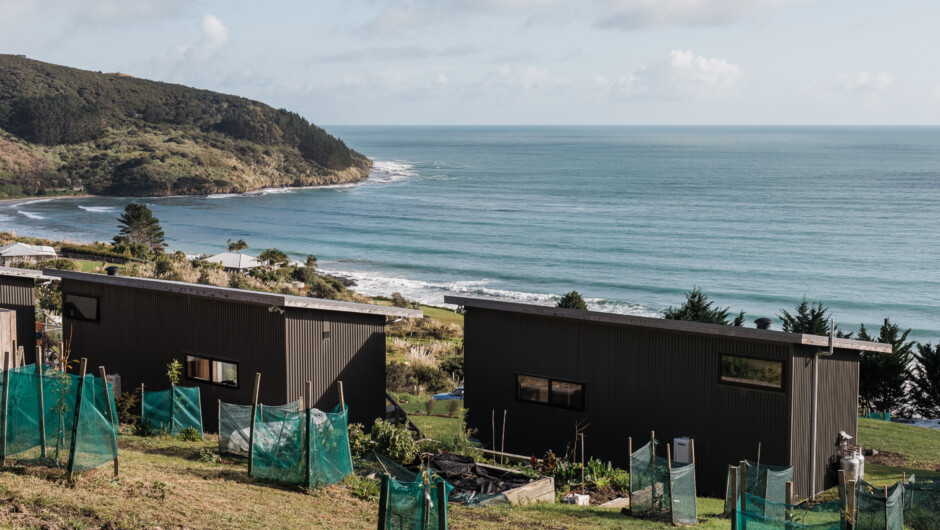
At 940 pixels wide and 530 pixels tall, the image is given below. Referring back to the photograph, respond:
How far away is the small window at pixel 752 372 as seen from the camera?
55.6 ft

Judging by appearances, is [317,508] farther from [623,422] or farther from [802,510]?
[623,422]

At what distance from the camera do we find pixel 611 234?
85.3m

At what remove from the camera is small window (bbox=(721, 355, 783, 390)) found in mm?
16961

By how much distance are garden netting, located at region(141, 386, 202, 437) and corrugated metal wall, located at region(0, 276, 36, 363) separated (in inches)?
264

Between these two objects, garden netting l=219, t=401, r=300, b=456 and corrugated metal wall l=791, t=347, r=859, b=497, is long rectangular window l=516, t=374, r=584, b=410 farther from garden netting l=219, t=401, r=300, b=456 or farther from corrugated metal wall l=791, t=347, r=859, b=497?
garden netting l=219, t=401, r=300, b=456

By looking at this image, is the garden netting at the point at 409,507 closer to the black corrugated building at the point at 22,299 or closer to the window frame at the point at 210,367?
the window frame at the point at 210,367

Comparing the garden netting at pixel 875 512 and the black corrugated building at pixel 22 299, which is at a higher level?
the black corrugated building at pixel 22 299

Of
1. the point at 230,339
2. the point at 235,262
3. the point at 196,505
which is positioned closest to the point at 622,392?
the point at 230,339

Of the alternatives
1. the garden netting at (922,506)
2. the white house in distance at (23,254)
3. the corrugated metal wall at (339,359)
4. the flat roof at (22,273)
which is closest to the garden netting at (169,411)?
the corrugated metal wall at (339,359)

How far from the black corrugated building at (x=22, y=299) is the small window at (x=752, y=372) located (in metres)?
16.1

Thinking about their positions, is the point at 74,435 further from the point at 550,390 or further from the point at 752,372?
the point at 752,372

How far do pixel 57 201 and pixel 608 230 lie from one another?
2772 inches

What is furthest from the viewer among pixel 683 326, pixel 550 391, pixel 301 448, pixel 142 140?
pixel 142 140

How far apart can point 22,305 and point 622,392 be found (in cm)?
1464
